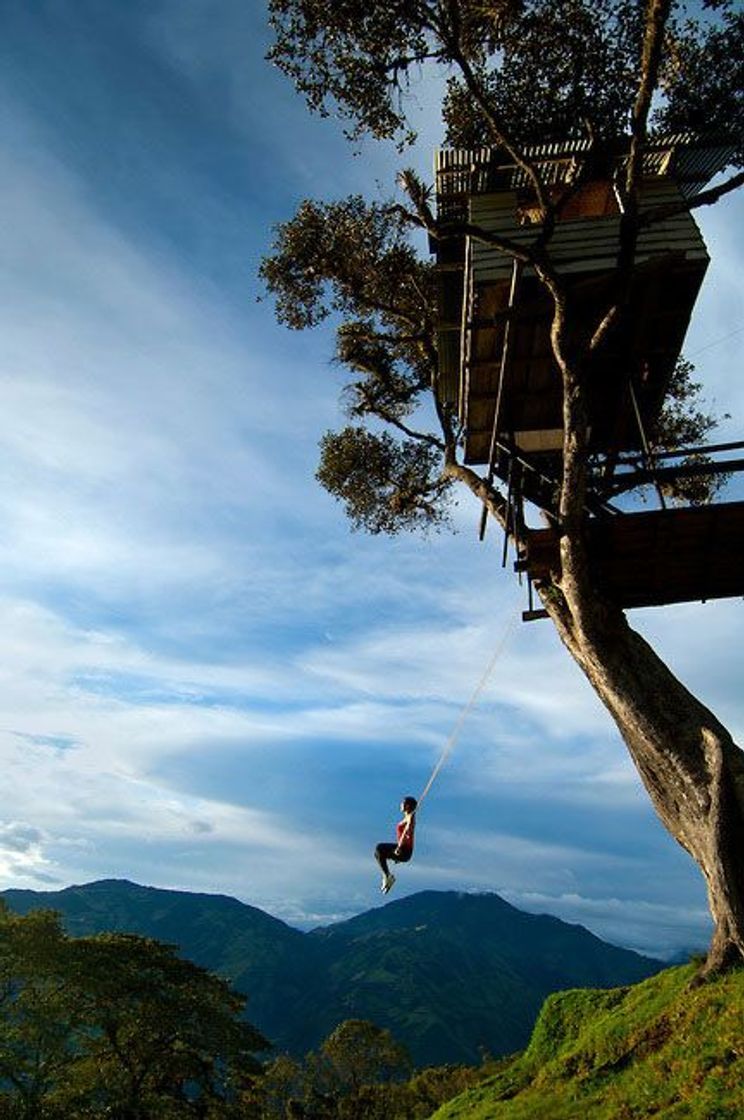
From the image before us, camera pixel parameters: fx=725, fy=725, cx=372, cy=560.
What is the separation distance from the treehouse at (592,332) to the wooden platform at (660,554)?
0.03 m

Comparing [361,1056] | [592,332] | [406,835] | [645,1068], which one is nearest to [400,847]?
[406,835]

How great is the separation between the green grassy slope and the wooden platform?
6087 mm

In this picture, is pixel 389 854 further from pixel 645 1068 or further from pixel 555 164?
pixel 555 164

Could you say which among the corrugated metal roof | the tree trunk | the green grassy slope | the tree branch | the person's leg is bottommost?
the green grassy slope

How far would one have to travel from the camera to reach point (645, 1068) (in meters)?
10.5

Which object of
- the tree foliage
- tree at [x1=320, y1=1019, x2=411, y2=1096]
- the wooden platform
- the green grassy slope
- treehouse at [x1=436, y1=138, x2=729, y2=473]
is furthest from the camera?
tree at [x1=320, y1=1019, x2=411, y2=1096]

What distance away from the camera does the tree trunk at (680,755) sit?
33.0 ft

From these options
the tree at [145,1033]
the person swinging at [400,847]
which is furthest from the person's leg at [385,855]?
the tree at [145,1033]

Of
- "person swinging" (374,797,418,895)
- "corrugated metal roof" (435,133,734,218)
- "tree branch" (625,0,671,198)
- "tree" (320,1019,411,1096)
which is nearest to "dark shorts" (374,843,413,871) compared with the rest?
"person swinging" (374,797,418,895)

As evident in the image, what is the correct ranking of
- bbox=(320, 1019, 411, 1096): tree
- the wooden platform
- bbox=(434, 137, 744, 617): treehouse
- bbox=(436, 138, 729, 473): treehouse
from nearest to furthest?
the wooden platform, bbox=(434, 137, 744, 617): treehouse, bbox=(436, 138, 729, 473): treehouse, bbox=(320, 1019, 411, 1096): tree

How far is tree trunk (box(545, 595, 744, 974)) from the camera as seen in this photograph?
33.0ft

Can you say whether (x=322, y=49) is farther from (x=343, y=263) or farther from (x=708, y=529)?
(x=708, y=529)

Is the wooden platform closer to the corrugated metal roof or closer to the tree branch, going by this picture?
the tree branch

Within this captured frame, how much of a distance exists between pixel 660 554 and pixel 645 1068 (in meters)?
7.75
